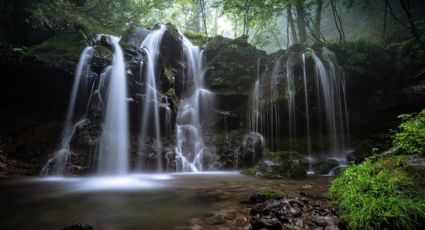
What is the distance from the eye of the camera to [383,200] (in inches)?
127

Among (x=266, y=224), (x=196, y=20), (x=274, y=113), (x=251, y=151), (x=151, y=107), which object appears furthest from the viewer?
(x=196, y=20)

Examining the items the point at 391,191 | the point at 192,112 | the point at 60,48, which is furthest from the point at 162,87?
the point at 391,191

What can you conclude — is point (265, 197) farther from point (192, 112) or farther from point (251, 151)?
point (192, 112)

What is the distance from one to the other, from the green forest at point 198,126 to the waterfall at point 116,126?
6cm

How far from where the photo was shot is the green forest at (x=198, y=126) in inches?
165

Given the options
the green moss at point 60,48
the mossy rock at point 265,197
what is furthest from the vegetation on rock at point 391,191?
the green moss at point 60,48

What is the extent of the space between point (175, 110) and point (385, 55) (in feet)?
43.2

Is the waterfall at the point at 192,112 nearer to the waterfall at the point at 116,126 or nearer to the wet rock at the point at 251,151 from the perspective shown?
the wet rock at the point at 251,151

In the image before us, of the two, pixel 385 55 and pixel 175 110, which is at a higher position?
pixel 385 55

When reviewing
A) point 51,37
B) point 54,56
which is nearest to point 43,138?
point 54,56

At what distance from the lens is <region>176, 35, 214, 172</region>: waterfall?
13.1 meters

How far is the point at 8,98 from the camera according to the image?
12.1 metres

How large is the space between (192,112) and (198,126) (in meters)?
0.96

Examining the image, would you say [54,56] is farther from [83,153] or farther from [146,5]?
[146,5]
